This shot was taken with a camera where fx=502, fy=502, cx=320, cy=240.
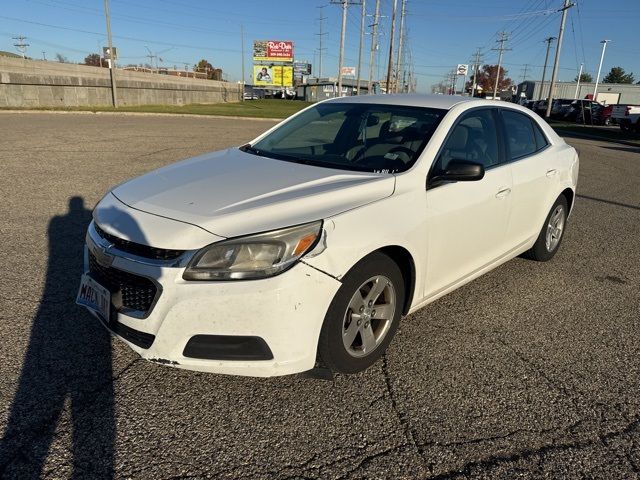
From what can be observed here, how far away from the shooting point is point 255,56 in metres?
91.0

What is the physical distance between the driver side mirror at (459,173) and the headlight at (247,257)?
1168 mm

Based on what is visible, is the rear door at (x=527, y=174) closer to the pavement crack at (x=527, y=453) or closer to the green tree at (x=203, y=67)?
the pavement crack at (x=527, y=453)

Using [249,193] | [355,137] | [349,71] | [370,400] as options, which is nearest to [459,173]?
[355,137]

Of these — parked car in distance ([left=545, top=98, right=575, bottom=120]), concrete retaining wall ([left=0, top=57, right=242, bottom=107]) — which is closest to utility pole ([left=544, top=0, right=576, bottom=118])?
parked car in distance ([left=545, top=98, right=575, bottom=120])

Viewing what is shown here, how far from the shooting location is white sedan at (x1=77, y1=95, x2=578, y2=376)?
7.96 feet

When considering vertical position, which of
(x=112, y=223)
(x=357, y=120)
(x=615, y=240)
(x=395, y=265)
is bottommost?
(x=615, y=240)

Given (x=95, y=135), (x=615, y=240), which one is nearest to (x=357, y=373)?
(x=615, y=240)

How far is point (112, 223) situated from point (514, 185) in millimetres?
2988

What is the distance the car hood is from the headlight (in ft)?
0.21

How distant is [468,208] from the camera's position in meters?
3.47

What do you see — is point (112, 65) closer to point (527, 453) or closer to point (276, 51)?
point (527, 453)

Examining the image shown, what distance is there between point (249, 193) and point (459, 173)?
1.32 meters

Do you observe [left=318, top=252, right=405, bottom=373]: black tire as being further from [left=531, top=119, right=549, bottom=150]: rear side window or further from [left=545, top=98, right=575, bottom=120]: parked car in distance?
[left=545, top=98, right=575, bottom=120]: parked car in distance

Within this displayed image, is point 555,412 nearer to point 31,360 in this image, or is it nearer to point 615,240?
point 31,360
